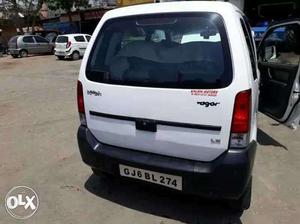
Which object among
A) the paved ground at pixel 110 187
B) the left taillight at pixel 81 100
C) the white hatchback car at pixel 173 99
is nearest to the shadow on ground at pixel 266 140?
the paved ground at pixel 110 187

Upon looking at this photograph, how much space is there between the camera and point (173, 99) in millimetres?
3209

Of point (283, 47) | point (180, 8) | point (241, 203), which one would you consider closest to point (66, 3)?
point (283, 47)

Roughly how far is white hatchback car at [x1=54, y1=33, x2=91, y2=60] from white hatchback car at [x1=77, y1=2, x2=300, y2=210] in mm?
20416

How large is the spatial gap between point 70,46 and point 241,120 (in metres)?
21.5

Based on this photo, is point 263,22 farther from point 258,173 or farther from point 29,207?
point 29,207

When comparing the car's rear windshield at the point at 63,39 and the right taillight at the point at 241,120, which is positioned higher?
the right taillight at the point at 241,120

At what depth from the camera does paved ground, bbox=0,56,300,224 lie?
3600 mm

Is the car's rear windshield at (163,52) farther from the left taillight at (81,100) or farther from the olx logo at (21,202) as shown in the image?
the olx logo at (21,202)

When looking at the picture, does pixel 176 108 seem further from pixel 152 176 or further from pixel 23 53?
pixel 23 53

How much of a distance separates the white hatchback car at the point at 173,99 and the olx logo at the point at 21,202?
0.73 metres

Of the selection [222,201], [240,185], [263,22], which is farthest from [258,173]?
[263,22]

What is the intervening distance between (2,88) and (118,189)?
9.90 meters

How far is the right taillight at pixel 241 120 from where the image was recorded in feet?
10.0

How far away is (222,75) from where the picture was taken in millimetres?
3078
